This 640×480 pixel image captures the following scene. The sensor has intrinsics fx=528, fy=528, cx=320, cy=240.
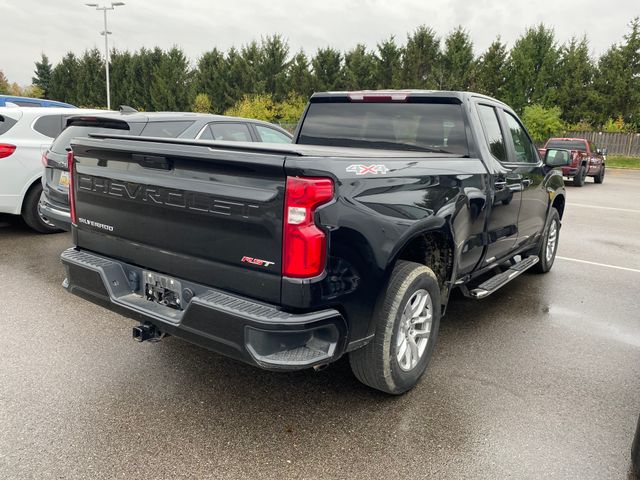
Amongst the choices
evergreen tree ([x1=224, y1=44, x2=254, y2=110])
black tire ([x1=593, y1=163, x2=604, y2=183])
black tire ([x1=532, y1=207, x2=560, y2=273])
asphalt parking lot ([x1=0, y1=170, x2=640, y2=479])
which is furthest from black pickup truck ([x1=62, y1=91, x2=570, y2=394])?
evergreen tree ([x1=224, y1=44, x2=254, y2=110])

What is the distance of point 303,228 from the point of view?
2.42m

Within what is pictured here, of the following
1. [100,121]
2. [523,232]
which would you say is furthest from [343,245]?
[100,121]

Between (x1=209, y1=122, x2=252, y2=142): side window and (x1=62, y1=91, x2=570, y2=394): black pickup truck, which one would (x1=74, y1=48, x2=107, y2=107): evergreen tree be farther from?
(x1=62, y1=91, x2=570, y2=394): black pickup truck

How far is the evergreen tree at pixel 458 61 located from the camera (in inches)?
1708

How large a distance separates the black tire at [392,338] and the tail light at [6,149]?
231 inches

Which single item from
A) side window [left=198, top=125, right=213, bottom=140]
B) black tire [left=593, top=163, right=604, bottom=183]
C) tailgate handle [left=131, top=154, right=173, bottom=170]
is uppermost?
side window [left=198, top=125, right=213, bottom=140]

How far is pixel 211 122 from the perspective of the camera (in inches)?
262

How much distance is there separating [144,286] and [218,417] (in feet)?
2.82

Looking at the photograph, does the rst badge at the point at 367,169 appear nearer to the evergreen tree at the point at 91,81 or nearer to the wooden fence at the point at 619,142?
the wooden fence at the point at 619,142

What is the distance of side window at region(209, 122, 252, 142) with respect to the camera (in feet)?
21.9

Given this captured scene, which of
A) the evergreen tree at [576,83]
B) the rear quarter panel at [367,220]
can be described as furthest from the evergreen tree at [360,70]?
the rear quarter panel at [367,220]

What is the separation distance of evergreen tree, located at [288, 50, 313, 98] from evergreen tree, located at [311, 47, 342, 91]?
0.64 metres

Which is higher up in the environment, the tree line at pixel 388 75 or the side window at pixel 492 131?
the tree line at pixel 388 75

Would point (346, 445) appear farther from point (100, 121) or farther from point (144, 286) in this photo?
point (100, 121)
